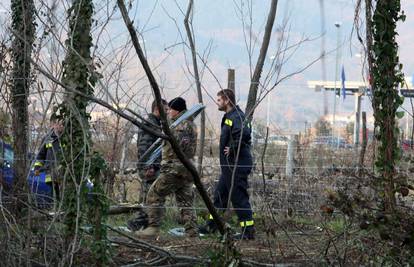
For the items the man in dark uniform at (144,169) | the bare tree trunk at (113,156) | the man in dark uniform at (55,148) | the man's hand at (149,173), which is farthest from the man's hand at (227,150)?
the man in dark uniform at (55,148)

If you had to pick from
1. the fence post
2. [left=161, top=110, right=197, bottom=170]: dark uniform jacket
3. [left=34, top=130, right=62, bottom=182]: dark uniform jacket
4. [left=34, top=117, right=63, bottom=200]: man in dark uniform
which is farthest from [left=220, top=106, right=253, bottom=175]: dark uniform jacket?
[left=34, top=117, right=63, bottom=200]: man in dark uniform

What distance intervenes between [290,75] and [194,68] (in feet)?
11.2

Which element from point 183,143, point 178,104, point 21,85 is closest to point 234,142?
point 183,143

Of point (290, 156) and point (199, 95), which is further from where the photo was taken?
point (290, 156)

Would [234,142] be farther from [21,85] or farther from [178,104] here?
[21,85]

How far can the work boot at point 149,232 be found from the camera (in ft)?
28.2

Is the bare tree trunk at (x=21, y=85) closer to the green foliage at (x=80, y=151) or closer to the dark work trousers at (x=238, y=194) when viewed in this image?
the green foliage at (x=80, y=151)

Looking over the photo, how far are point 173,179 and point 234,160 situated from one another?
0.74 m

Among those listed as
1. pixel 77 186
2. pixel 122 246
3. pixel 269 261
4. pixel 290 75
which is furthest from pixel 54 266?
pixel 290 75

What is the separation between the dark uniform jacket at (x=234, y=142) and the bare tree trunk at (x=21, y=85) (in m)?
2.48

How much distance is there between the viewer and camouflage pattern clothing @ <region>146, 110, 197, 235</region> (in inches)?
339

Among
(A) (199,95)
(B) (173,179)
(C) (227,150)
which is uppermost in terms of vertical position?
(A) (199,95)

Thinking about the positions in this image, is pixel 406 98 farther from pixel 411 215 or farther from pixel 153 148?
pixel 153 148

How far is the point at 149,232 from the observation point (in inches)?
340
